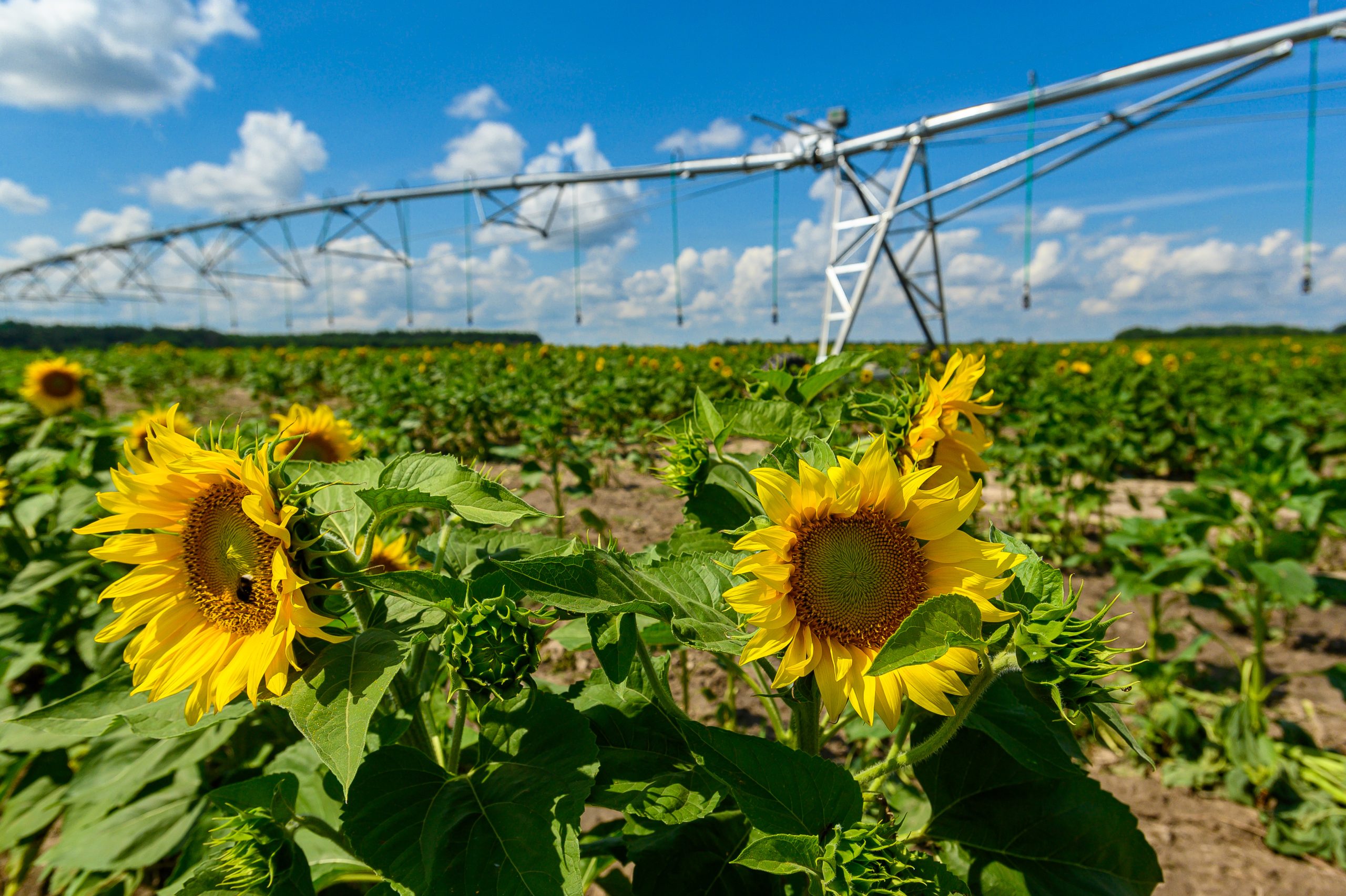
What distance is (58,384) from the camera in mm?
4422

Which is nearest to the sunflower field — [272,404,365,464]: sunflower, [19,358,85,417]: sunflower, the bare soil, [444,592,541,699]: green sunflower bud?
[444,592,541,699]: green sunflower bud

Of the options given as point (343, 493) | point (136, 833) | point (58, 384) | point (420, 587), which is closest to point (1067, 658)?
point (420, 587)

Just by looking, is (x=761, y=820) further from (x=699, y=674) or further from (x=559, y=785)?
(x=699, y=674)

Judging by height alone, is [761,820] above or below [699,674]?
above

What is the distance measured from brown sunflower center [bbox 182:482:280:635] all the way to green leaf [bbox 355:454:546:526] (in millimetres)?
182

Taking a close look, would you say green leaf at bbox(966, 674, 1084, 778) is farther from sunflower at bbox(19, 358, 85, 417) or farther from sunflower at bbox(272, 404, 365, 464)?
sunflower at bbox(19, 358, 85, 417)

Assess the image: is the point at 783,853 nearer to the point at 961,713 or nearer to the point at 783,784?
the point at 783,784

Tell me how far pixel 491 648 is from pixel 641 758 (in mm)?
421

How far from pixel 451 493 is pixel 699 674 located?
114 inches

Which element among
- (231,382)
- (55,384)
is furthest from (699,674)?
(231,382)

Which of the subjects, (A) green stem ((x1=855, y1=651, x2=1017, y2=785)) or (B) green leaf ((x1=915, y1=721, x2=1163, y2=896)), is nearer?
(A) green stem ((x1=855, y1=651, x2=1017, y2=785))

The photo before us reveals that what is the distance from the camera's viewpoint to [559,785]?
0.95m

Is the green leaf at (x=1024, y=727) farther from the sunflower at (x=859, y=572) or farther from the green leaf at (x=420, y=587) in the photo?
the green leaf at (x=420, y=587)

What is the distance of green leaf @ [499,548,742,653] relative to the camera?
0.81 meters
